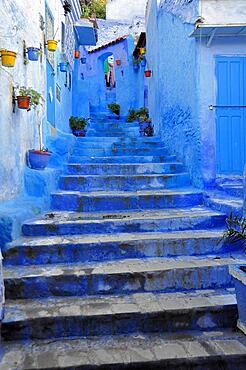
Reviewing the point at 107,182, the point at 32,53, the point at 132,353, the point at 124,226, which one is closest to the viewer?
the point at 132,353

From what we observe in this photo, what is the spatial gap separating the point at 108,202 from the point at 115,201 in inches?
4.5

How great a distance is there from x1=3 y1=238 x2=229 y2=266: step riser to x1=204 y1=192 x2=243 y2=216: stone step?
0.66 meters

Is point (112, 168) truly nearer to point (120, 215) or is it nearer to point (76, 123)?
point (120, 215)

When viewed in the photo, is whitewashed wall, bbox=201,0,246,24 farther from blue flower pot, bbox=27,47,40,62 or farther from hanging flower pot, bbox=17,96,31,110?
hanging flower pot, bbox=17,96,31,110

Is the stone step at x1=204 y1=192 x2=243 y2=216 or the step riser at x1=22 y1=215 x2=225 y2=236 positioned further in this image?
the stone step at x1=204 y1=192 x2=243 y2=216

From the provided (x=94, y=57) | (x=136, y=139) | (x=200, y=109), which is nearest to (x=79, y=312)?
(x=200, y=109)

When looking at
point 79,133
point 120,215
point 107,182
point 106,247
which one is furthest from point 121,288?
point 79,133

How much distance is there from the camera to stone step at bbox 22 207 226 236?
5248mm

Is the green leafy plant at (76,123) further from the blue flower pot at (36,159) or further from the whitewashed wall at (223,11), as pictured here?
the whitewashed wall at (223,11)

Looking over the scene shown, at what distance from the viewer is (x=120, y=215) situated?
5.85 meters

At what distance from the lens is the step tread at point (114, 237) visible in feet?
15.8

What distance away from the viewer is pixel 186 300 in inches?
159

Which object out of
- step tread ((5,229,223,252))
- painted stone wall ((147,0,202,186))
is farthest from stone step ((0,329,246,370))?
painted stone wall ((147,0,202,186))

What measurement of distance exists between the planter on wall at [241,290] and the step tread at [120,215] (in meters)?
1.95
